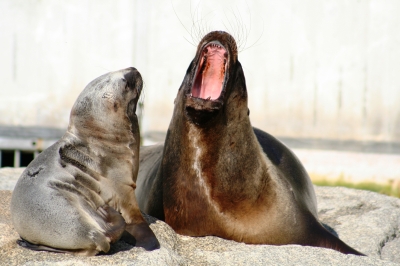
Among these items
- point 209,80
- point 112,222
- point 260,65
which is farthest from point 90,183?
point 260,65

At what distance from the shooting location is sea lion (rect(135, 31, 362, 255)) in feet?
14.6

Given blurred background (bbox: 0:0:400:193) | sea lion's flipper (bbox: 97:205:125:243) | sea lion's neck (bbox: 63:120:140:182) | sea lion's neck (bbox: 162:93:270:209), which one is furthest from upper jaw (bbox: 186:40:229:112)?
blurred background (bbox: 0:0:400:193)

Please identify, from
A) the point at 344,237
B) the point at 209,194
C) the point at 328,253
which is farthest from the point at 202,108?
the point at 344,237

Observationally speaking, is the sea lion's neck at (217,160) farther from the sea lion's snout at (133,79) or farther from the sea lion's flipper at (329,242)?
the sea lion's flipper at (329,242)

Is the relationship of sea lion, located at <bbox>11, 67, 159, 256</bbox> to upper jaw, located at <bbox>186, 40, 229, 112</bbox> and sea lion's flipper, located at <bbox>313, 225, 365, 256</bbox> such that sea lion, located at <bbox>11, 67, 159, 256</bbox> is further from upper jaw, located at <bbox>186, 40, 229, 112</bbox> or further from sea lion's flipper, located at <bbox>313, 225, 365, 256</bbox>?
sea lion's flipper, located at <bbox>313, 225, 365, 256</bbox>

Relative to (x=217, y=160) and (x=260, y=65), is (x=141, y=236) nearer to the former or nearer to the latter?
(x=217, y=160)

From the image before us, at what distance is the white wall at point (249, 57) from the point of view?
29.1 ft

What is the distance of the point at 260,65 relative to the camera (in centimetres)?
906

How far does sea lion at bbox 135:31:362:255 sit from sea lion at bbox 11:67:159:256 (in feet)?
1.15

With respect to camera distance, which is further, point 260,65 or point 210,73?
point 260,65

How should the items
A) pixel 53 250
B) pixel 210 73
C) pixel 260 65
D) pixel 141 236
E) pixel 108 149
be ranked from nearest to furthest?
pixel 53 250 < pixel 141 236 < pixel 108 149 < pixel 210 73 < pixel 260 65

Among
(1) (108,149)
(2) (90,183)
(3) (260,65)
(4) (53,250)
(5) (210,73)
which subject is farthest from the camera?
(3) (260,65)

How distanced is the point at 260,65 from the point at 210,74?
4.43m

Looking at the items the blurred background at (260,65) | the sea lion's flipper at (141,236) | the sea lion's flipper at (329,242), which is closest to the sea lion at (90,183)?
the sea lion's flipper at (141,236)
